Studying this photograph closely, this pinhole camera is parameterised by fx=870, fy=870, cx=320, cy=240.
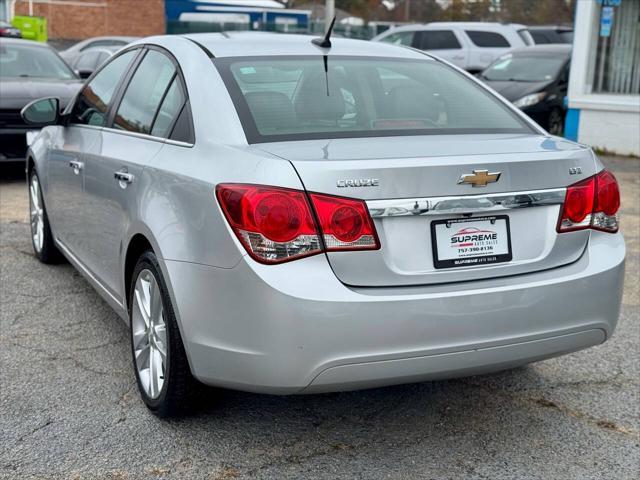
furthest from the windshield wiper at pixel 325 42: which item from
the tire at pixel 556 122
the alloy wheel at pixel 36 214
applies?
the tire at pixel 556 122

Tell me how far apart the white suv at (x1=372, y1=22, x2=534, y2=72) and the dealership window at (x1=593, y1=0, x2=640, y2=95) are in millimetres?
6887

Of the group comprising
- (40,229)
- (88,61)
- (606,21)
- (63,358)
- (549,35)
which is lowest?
(63,358)

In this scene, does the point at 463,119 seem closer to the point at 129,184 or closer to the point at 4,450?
the point at 129,184

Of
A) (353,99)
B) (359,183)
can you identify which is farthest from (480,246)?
(353,99)

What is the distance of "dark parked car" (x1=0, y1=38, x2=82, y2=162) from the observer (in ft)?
28.9

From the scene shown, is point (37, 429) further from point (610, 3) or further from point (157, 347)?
point (610, 3)

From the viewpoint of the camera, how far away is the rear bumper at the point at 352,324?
2840 millimetres

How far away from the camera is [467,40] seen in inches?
779

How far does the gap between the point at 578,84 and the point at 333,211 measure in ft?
34.2

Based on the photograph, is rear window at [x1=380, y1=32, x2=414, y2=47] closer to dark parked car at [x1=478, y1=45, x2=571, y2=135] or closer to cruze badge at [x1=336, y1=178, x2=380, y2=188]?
dark parked car at [x1=478, y1=45, x2=571, y2=135]

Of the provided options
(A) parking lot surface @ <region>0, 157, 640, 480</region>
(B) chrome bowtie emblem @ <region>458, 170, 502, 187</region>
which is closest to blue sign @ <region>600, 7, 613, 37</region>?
(A) parking lot surface @ <region>0, 157, 640, 480</region>

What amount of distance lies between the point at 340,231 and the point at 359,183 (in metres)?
0.17

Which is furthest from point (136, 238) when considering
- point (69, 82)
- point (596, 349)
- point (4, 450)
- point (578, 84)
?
point (578, 84)

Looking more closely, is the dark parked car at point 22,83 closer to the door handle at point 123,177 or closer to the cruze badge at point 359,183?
the door handle at point 123,177
